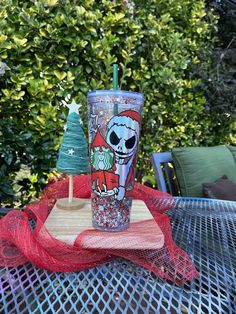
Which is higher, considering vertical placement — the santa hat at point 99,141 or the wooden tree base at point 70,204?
the santa hat at point 99,141

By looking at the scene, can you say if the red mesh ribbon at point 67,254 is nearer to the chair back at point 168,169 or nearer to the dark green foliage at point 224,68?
the chair back at point 168,169

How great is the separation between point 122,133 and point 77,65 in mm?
1335

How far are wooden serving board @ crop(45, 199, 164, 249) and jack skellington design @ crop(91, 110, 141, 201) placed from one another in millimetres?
78

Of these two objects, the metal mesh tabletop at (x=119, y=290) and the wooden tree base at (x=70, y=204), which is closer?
the metal mesh tabletop at (x=119, y=290)

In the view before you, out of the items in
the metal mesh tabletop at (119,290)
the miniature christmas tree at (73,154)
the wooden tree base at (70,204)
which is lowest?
the metal mesh tabletop at (119,290)

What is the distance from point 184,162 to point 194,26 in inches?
58.9

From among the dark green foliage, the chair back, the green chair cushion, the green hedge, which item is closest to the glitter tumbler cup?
the green hedge

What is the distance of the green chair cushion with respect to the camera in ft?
5.68

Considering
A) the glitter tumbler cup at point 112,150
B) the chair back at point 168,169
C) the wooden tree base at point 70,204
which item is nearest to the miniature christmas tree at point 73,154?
the wooden tree base at point 70,204

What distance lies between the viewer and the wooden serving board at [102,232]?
56cm

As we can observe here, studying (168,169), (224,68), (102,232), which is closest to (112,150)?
(102,232)

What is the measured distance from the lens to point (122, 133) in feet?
1.86

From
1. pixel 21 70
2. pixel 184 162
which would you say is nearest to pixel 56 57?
pixel 21 70

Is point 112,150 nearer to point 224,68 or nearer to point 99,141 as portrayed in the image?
point 99,141
